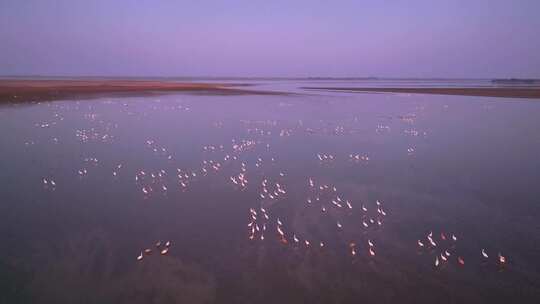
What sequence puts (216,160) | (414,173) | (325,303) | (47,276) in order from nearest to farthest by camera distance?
(325,303) < (47,276) < (414,173) < (216,160)

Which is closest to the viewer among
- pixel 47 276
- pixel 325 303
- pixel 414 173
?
pixel 325 303

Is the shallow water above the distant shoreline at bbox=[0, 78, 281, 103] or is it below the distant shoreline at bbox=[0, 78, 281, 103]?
below

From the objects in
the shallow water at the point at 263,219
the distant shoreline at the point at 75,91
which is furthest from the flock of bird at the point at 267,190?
the distant shoreline at the point at 75,91

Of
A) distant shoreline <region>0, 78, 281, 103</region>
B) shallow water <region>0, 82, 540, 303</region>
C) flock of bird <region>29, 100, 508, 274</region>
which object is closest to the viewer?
shallow water <region>0, 82, 540, 303</region>

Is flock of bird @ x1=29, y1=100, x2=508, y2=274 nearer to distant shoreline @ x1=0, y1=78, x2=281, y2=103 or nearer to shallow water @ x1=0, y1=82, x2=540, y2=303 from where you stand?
shallow water @ x1=0, y1=82, x2=540, y2=303

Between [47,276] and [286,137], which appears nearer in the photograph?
[47,276]

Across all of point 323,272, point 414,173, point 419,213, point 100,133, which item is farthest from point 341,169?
point 100,133

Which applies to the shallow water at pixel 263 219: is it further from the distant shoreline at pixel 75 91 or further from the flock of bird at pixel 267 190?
the distant shoreline at pixel 75 91

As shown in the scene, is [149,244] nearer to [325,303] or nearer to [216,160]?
[325,303]

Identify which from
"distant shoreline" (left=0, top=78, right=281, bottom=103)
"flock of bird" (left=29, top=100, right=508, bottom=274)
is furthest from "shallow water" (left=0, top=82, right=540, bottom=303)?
"distant shoreline" (left=0, top=78, right=281, bottom=103)
